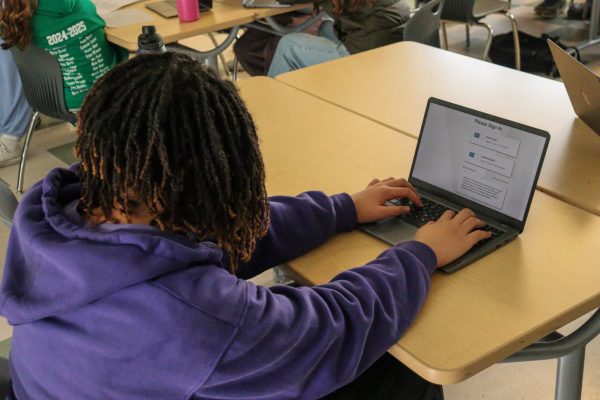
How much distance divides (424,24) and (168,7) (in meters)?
1.03

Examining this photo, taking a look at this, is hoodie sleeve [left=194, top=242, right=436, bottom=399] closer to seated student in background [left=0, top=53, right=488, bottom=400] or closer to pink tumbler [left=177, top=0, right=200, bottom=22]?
seated student in background [left=0, top=53, right=488, bottom=400]

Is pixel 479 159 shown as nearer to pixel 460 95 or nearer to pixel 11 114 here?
pixel 460 95

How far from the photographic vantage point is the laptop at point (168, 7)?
110 inches

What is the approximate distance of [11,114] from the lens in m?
3.25

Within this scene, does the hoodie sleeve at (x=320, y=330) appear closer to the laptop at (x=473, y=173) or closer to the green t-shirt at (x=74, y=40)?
the laptop at (x=473, y=173)

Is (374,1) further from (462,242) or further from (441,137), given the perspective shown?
(462,242)

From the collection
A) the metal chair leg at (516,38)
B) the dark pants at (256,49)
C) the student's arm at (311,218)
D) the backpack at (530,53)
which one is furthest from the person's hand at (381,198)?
the backpack at (530,53)

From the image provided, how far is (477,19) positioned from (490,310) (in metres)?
2.91

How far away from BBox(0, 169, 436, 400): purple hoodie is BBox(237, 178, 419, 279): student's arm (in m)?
0.24

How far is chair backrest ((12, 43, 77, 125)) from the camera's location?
8.58ft

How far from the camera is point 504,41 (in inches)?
166

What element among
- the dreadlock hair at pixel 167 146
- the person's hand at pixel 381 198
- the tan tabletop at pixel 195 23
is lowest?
the tan tabletop at pixel 195 23

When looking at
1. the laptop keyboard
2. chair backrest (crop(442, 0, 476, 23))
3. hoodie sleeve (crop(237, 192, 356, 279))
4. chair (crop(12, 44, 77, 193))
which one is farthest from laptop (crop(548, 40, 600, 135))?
chair backrest (crop(442, 0, 476, 23))

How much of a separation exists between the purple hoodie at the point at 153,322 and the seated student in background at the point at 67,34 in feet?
5.59
